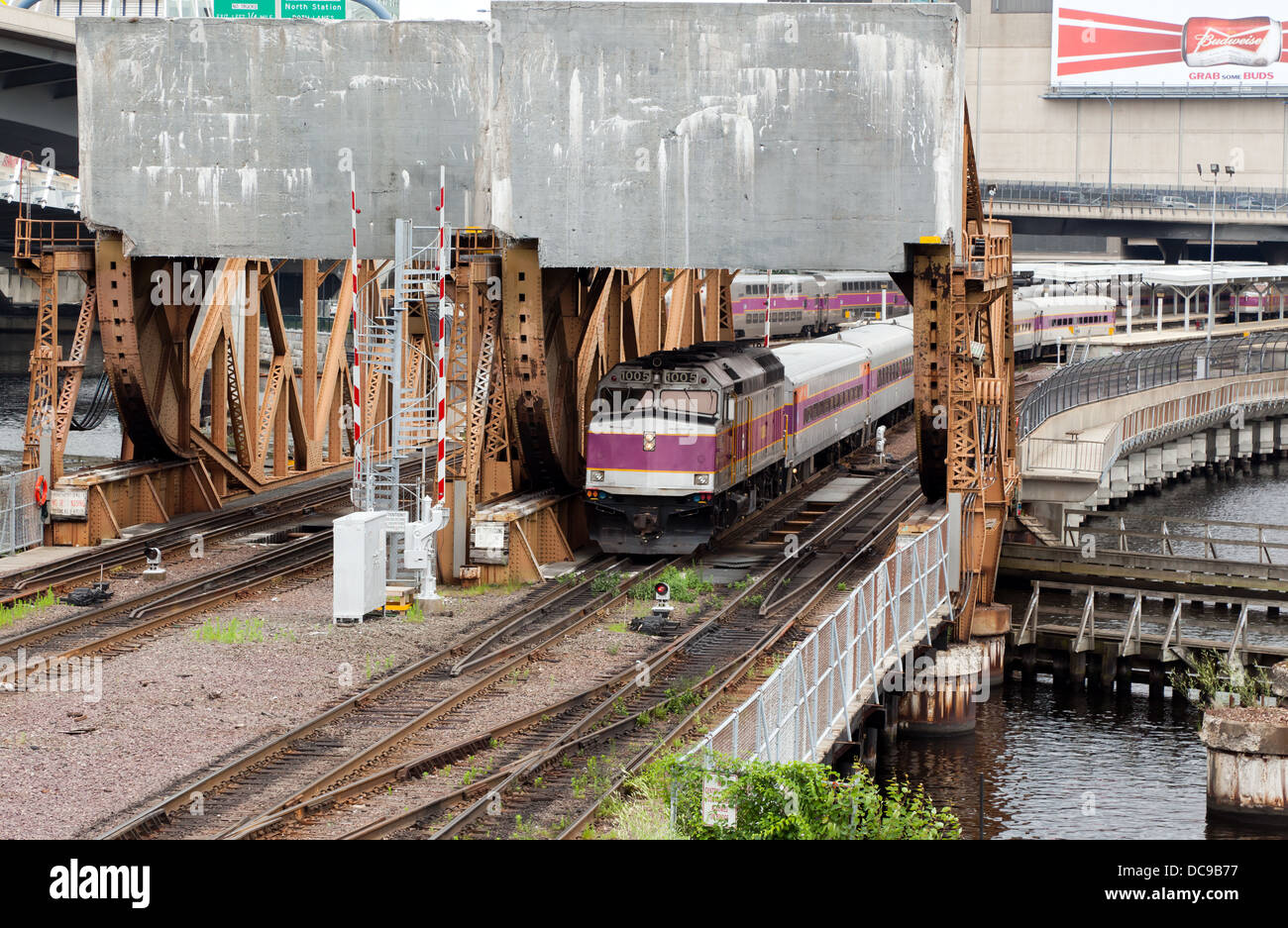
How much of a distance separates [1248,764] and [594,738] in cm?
985

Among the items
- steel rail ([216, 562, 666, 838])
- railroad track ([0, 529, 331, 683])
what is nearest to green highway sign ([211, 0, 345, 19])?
railroad track ([0, 529, 331, 683])

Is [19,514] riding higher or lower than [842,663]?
higher

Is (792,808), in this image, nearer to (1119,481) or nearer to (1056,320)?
(1119,481)

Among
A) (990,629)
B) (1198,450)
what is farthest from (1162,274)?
(990,629)

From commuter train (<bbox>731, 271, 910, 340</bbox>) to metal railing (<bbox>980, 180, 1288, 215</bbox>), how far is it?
84.0ft

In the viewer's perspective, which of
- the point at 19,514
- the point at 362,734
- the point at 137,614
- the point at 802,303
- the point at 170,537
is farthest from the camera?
the point at 802,303

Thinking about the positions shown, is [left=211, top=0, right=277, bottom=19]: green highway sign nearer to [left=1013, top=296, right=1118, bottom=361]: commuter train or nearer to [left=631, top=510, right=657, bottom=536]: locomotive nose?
[left=631, top=510, right=657, bottom=536]: locomotive nose

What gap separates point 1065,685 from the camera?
3269cm

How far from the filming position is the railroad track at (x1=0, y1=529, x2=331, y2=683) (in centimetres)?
2352

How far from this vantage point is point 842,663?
67.5ft

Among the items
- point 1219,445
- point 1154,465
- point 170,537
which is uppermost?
point 170,537
